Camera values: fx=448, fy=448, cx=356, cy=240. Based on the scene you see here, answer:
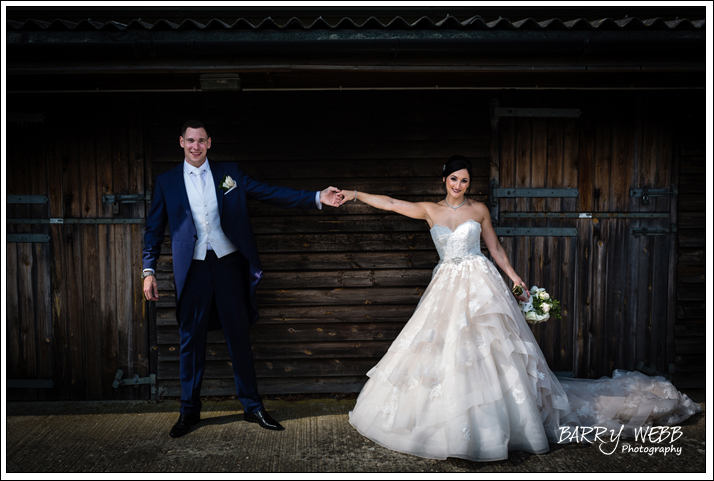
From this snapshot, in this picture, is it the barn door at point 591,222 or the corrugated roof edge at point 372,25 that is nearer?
the corrugated roof edge at point 372,25

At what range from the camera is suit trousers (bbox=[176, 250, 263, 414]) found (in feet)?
11.6

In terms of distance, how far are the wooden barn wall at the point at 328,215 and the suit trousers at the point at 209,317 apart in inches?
22.5

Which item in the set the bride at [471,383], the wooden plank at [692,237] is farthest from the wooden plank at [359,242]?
the wooden plank at [692,237]

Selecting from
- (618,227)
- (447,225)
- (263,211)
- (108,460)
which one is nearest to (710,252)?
(618,227)

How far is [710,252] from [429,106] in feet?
8.44

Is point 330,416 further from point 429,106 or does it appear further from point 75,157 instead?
point 75,157

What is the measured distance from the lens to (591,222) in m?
4.25

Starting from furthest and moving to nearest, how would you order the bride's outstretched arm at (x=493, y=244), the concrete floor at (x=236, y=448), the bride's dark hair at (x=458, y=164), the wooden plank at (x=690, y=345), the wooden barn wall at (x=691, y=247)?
1. the wooden plank at (x=690, y=345)
2. the wooden barn wall at (x=691, y=247)
3. the bride's outstretched arm at (x=493, y=244)
4. the bride's dark hair at (x=458, y=164)
5. the concrete floor at (x=236, y=448)

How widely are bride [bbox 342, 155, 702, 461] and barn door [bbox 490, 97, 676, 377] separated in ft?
1.84

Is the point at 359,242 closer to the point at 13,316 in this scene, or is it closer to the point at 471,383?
the point at 471,383

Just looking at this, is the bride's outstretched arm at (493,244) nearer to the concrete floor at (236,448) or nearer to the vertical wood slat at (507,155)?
the vertical wood slat at (507,155)

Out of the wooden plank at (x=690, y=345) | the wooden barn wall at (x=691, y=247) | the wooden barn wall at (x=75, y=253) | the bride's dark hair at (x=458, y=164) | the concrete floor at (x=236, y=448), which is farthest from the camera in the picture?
the wooden plank at (x=690, y=345)

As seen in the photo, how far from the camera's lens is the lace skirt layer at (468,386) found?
302 centimetres

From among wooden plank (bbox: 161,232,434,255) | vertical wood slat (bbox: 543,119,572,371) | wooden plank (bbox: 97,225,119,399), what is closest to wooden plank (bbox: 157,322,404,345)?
wooden plank (bbox: 97,225,119,399)
